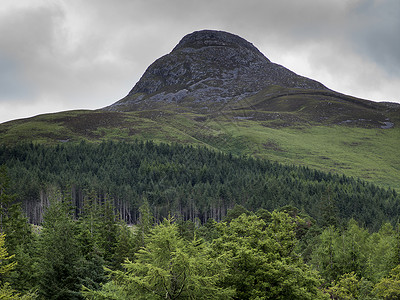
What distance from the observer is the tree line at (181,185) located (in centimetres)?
11081

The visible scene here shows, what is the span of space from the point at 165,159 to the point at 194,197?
4258cm

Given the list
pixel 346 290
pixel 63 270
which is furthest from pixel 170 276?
pixel 346 290

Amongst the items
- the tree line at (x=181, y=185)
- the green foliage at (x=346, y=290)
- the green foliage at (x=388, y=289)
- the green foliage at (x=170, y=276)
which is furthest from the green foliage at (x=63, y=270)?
the tree line at (x=181, y=185)

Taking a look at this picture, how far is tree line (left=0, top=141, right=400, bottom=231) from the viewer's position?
11081 cm

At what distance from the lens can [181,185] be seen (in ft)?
428

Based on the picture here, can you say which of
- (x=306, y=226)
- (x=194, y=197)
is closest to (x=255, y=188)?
(x=194, y=197)

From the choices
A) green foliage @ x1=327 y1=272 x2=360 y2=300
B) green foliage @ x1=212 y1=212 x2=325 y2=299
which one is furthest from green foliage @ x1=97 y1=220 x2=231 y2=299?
green foliage @ x1=327 y1=272 x2=360 y2=300

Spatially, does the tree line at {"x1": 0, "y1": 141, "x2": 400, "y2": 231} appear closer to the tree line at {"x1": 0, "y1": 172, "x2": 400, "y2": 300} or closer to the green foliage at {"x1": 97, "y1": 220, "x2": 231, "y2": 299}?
the tree line at {"x1": 0, "y1": 172, "x2": 400, "y2": 300}

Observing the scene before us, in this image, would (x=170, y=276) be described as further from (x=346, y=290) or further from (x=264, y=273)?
(x=346, y=290)

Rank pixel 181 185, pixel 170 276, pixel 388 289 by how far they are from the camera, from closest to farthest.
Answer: pixel 170 276, pixel 388 289, pixel 181 185

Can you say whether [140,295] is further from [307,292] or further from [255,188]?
[255,188]

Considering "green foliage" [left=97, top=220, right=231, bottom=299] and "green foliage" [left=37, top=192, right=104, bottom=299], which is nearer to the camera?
"green foliage" [left=97, top=220, right=231, bottom=299]

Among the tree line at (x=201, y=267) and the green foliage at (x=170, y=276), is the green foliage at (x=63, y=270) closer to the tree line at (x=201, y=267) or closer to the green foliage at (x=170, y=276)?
the tree line at (x=201, y=267)

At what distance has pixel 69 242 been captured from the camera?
96.9 ft
